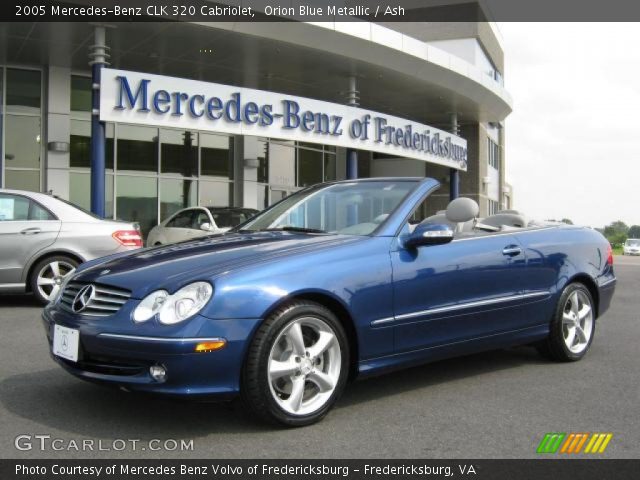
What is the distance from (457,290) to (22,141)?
15.2 m

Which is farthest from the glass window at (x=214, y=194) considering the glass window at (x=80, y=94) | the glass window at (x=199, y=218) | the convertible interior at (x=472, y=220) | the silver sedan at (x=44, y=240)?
the convertible interior at (x=472, y=220)

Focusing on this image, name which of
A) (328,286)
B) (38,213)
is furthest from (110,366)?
(38,213)

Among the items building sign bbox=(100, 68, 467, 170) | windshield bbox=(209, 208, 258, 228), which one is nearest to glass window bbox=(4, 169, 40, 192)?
building sign bbox=(100, 68, 467, 170)

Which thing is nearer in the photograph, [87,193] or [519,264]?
[519,264]

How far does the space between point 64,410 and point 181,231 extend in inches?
409

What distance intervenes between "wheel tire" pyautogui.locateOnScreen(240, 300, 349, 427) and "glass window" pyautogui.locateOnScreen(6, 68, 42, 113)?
15.5 m

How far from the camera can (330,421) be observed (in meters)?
3.63

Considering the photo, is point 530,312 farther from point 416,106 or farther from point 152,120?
point 416,106

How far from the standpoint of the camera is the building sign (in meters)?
13.5

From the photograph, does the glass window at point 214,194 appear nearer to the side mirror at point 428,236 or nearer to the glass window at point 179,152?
the glass window at point 179,152

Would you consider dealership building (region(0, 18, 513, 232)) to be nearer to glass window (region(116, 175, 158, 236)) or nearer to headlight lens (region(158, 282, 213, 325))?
glass window (region(116, 175, 158, 236))

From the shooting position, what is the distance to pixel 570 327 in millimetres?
5262

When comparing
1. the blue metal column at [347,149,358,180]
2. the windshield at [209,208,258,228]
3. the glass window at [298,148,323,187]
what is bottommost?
the windshield at [209,208,258,228]

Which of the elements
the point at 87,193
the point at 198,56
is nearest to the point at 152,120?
the point at 198,56
